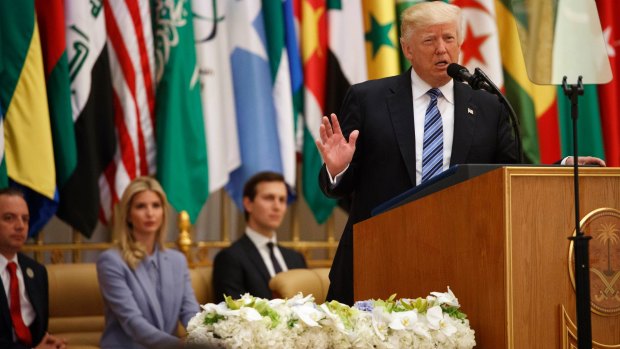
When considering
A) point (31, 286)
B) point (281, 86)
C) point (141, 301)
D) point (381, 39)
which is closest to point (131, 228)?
point (141, 301)

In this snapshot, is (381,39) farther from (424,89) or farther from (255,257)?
(424,89)

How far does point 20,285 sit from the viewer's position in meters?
5.49

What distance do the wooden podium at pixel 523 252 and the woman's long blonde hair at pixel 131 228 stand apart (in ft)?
10.9

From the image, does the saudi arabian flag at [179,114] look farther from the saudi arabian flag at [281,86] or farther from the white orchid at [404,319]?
the white orchid at [404,319]

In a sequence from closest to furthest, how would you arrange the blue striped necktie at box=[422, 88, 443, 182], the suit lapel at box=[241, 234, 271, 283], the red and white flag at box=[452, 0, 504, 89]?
the blue striped necktie at box=[422, 88, 443, 182], the suit lapel at box=[241, 234, 271, 283], the red and white flag at box=[452, 0, 504, 89]

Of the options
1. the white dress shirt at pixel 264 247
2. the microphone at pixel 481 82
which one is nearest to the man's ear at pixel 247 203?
the white dress shirt at pixel 264 247

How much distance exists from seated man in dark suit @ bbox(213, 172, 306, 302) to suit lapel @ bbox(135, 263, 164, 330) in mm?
504

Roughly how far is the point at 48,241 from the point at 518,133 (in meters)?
4.51

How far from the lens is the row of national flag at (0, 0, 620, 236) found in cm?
620

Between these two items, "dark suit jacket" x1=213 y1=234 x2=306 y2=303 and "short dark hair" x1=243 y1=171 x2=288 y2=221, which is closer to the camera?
"dark suit jacket" x1=213 y1=234 x2=306 y2=303

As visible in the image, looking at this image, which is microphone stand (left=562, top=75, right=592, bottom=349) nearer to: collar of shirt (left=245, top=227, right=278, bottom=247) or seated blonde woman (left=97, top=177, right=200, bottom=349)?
seated blonde woman (left=97, top=177, right=200, bottom=349)

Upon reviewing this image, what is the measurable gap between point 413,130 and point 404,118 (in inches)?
2.1

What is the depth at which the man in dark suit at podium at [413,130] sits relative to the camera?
3240mm

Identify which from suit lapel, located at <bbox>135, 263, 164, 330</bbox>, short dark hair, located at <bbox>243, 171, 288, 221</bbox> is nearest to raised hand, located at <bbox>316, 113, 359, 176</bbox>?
suit lapel, located at <bbox>135, 263, 164, 330</bbox>
